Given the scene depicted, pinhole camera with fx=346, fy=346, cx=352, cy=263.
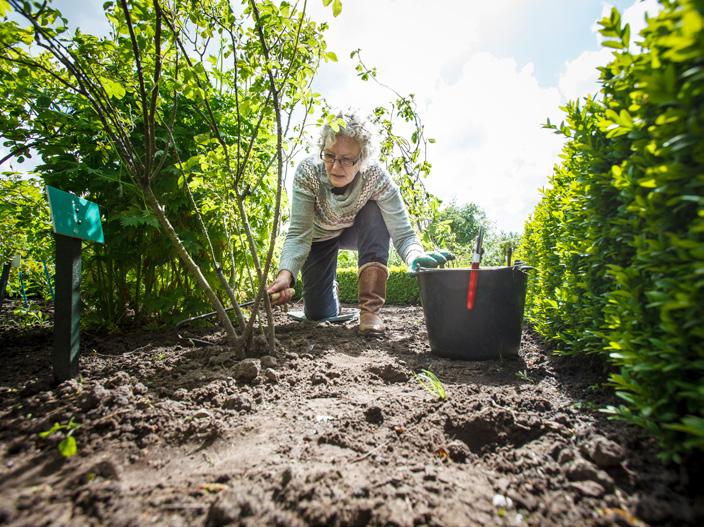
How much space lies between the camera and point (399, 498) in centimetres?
91

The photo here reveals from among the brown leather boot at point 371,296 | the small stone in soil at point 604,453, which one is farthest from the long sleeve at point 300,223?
the small stone in soil at point 604,453

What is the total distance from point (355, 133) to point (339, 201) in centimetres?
62

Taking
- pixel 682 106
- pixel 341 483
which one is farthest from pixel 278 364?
pixel 682 106

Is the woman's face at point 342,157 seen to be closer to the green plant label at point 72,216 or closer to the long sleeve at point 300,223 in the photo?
the long sleeve at point 300,223

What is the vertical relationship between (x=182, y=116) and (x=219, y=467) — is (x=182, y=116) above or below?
above

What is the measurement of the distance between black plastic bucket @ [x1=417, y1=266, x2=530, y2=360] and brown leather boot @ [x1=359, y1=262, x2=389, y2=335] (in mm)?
673

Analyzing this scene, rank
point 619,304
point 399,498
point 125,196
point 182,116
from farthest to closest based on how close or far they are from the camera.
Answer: point 182,116
point 125,196
point 619,304
point 399,498

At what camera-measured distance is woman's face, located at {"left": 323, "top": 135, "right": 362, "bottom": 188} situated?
260cm

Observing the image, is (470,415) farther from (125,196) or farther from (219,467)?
(125,196)

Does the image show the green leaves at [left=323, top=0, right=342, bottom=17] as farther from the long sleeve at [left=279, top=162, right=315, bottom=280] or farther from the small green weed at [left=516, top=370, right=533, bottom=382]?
the small green weed at [left=516, top=370, right=533, bottom=382]

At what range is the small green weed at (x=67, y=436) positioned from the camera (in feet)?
3.28

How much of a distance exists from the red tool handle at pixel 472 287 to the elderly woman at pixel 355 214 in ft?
1.47

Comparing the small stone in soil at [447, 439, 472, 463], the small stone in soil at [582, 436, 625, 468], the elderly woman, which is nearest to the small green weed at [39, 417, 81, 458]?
the small stone in soil at [447, 439, 472, 463]

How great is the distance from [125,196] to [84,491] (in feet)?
7.17
